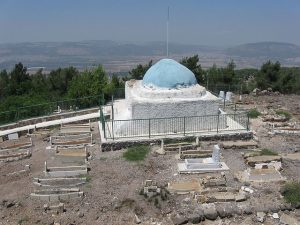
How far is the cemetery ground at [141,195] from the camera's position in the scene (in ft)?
36.8

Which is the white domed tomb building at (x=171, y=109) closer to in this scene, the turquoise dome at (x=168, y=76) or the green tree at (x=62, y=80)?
the turquoise dome at (x=168, y=76)

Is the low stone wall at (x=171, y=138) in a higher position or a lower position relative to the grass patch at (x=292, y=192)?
higher

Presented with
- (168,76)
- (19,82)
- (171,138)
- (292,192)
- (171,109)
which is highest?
(168,76)

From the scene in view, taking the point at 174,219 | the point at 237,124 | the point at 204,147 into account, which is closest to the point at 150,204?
the point at 174,219

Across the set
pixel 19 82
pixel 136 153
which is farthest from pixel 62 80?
pixel 136 153

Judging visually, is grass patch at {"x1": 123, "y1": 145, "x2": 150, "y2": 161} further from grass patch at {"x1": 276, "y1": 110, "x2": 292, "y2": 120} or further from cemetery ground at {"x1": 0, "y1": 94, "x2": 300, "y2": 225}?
grass patch at {"x1": 276, "y1": 110, "x2": 292, "y2": 120}

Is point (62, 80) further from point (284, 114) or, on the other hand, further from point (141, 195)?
point (141, 195)

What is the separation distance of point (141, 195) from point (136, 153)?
3600 millimetres

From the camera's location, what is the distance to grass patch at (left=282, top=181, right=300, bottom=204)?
38.7 ft

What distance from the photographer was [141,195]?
12.5m

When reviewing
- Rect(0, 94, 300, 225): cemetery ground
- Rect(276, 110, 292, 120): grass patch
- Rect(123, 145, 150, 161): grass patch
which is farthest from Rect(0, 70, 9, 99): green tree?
Rect(276, 110, 292, 120): grass patch

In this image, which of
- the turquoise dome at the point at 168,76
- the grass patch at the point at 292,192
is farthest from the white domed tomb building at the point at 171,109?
the grass patch at the point at 292,192

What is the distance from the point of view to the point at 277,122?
65.8 feet

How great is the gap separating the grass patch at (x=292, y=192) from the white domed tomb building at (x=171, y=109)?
5558mm
